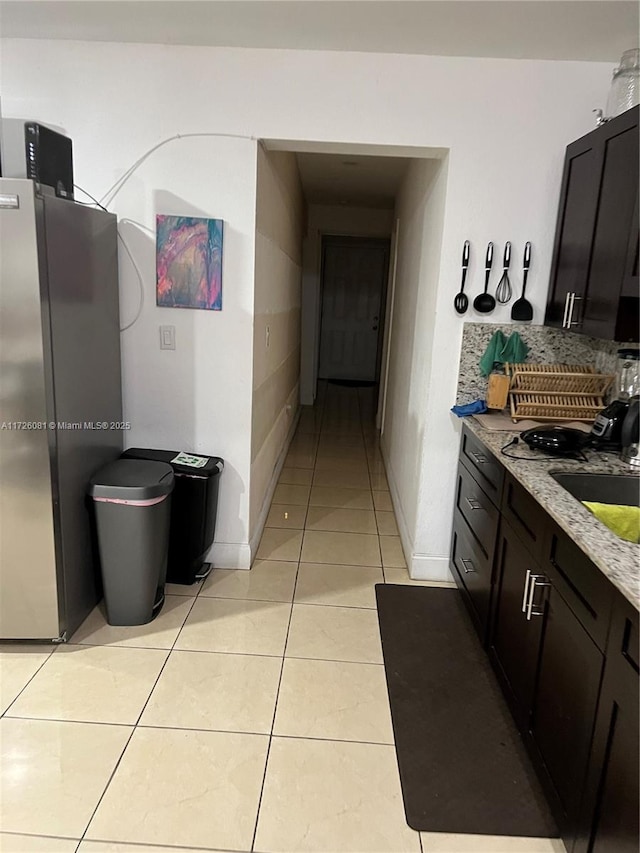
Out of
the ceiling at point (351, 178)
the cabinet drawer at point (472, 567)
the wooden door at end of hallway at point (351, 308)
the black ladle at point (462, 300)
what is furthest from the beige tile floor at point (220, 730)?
the wooden door at end of hallway at point (351, 308)

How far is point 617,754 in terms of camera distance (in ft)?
4.18

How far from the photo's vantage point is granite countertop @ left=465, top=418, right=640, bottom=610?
132cm

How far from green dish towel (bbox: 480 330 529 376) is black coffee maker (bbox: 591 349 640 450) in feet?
1.45

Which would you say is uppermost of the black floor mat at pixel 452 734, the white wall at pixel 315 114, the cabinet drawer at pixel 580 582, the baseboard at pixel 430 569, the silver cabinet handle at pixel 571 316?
the white wall at pixel 315 114

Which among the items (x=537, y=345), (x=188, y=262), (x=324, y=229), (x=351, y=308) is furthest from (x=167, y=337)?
(x=351, y=308)

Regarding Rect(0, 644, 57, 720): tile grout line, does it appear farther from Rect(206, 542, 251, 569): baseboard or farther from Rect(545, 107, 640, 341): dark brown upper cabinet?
Rect(545, 107, 640, 341): dark brown upper cabinet

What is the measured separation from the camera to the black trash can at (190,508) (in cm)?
276

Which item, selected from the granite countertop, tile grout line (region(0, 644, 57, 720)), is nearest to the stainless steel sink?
the granite countertop

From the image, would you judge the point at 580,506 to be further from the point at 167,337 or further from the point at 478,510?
the point at 167,337

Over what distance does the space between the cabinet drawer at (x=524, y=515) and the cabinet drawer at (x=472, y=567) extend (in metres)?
0.33

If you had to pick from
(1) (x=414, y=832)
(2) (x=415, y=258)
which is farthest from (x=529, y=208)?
(1) (x=414, y=832)

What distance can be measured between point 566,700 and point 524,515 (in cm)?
59

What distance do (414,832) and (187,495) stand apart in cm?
166

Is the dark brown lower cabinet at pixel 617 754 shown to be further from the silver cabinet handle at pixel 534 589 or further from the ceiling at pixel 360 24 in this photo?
the ceiling at pixel 360 24
